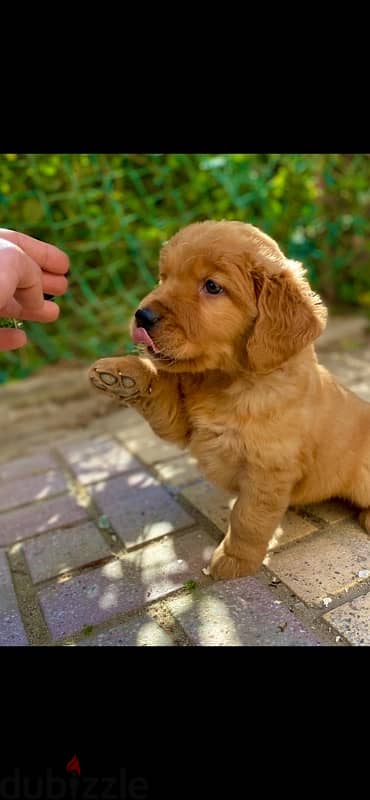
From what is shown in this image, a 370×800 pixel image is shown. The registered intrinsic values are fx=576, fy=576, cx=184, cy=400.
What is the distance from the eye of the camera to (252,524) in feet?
7.21

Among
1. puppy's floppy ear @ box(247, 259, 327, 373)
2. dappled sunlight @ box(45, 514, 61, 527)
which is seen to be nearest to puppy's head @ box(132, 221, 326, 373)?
puppy's floppy ear @ box(247, 259, 327, 373)

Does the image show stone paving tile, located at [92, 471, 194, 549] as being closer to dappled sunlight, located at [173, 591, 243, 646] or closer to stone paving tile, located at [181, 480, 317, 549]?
stone paving tile, located at [181, 480, 317, 549]

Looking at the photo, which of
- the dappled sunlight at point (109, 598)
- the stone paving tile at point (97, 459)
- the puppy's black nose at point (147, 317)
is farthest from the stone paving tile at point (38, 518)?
the puppy's black nose at point (147, 317)

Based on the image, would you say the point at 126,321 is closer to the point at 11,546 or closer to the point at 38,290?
the point at 11,546

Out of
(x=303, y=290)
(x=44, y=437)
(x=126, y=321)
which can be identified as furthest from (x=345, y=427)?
(x=126, y=321)

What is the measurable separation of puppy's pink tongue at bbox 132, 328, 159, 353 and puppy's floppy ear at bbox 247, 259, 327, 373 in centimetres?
35

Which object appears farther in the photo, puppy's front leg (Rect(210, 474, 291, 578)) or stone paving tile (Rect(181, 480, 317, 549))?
stone paving tile (Rect(181, 480, 317, 549))

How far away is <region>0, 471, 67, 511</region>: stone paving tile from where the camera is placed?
10.6 ft

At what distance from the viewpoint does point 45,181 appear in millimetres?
4539

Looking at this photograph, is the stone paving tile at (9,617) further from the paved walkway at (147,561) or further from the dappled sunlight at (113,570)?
the dappled sunlight at (113,570)

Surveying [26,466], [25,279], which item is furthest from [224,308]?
[26,466]

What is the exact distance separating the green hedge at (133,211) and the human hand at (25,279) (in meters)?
2.25

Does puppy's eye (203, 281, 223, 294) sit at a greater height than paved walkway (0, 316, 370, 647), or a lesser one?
greater
